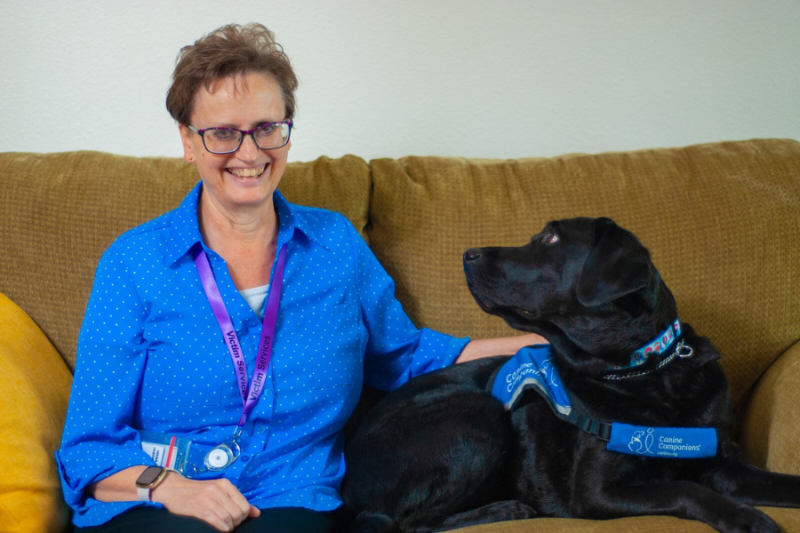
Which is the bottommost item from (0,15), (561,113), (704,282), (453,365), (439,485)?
(439,485)

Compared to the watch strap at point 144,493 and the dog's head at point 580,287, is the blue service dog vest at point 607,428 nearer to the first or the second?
the dog's head at point 580,287

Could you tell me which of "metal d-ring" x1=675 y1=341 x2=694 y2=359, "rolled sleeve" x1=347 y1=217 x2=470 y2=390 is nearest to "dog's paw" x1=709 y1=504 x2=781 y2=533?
"metal d-ring" x1=675 y1=341 x2=694 y2=359

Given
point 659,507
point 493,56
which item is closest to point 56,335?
point 659,507

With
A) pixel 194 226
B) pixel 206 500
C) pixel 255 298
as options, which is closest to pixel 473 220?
pixel 255 298

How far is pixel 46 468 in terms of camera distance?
1.44m

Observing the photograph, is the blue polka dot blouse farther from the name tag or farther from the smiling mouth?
the name tag

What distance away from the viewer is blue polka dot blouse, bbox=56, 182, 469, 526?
1.43 metres

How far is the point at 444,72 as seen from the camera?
7.72 ft

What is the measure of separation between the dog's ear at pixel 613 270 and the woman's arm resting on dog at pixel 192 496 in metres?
0.81

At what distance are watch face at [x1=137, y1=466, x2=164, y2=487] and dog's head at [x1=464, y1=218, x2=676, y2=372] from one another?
783 mm

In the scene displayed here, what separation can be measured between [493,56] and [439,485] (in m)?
1.54

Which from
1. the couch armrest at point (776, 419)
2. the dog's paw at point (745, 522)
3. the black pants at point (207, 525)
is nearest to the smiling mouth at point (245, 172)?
the black pants at point (207, 525)

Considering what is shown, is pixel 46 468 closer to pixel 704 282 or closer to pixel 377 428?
pixel 377 428

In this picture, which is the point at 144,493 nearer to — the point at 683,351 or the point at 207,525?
the point at 207,525
